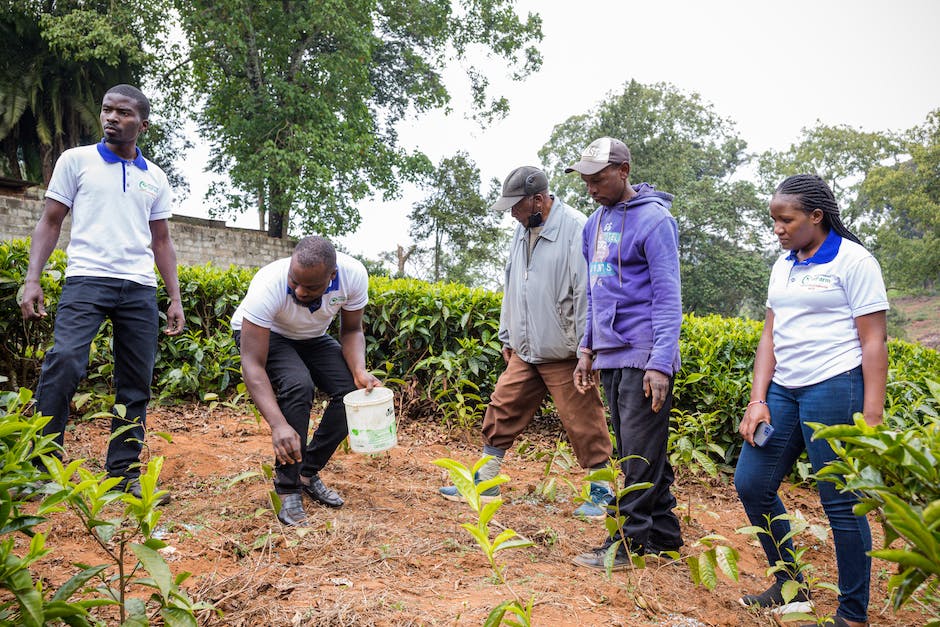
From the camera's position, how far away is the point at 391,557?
2.91 m

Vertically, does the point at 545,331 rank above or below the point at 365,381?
above

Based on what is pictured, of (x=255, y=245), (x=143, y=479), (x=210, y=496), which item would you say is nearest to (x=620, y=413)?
(x=143, y=479)

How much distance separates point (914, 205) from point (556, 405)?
91.8ft

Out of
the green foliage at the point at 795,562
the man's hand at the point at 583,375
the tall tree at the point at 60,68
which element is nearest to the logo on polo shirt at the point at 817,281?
the green foliage at the point at 795,562

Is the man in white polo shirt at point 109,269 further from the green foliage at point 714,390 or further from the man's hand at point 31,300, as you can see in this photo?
the green foliage at point 714,390

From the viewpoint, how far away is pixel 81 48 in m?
16.5

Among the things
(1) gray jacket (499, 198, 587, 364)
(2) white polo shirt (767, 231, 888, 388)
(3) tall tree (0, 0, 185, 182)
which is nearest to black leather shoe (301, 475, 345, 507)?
(1) gray jacket (499, 198, 587, 364)

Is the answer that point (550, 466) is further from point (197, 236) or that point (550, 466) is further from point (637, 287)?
point (197, 236)

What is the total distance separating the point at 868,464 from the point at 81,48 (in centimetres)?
1932

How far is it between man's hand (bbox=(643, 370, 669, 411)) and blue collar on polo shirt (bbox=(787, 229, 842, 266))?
0.71 meters

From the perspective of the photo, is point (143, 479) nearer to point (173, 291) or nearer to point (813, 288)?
point (173, 291)

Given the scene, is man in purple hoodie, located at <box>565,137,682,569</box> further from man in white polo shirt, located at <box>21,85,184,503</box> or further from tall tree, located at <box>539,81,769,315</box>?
tall tree, located at <box>539,81,769,315</box>

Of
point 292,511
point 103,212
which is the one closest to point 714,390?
point 292,511

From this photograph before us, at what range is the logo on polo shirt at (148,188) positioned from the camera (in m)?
3.55
